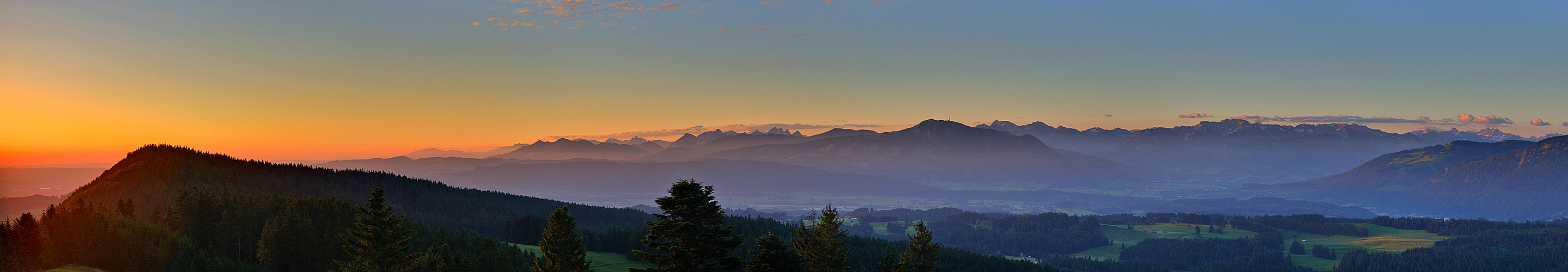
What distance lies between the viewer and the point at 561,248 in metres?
44.3

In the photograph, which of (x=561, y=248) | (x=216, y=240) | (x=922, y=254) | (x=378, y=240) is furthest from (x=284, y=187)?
(x=922, y=254)

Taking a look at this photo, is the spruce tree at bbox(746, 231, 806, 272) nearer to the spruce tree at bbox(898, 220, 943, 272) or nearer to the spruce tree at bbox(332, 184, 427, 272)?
the spruce tree at bbox(898, 220, 943, 272)

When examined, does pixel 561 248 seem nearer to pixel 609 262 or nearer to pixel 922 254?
pixel 922 254

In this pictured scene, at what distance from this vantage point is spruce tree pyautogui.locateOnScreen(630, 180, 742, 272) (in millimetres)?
42562

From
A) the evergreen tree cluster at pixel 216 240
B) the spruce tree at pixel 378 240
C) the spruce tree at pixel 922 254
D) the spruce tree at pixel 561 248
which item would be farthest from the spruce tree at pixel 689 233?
the evergreen tree cluster at pixel 216 240

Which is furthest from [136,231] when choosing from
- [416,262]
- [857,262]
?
[857,262]

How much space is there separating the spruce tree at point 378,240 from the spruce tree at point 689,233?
12.5 metres

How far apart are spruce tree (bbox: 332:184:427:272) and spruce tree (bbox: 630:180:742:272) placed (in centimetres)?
1255

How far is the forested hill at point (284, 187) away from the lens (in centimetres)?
14538

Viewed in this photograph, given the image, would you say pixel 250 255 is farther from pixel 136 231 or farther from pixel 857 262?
pixel 857 262

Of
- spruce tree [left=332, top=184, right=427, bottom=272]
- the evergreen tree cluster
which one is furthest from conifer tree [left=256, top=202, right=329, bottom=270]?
spruce tree [left=332, top=184, right=427, bottom=272]

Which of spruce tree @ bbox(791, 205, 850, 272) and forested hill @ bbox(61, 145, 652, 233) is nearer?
spruce tree @ bbox(791, 205, 850, 272)

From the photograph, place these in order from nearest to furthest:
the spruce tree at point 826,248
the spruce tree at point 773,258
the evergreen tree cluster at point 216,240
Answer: the spruce tree at point 773,258 < the spruce tree at point 826,248 < the evergreen tree cluster at point 216,240

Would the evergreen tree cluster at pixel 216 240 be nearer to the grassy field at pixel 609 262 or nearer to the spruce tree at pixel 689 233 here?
the grassy field at pixel 609 262
